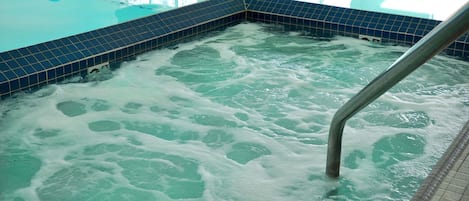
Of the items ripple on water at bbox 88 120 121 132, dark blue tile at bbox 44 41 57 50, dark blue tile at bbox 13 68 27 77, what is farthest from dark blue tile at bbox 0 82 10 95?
ripple on water at bbox 88 120 121 132

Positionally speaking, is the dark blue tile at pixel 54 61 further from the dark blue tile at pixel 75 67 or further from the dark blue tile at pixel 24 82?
the dark blue tile at pixel 24 82

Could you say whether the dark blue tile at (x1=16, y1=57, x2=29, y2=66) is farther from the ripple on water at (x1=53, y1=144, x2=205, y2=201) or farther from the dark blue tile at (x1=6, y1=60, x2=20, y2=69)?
the ripple on water at (x1=53, y1=144, x2=205, y2=201)

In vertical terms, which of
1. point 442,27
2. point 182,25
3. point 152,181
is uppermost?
point 442,27

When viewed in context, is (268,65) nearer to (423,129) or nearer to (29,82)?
(423,129)

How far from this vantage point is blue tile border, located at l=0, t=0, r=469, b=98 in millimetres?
3375

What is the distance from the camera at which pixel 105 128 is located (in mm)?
2912

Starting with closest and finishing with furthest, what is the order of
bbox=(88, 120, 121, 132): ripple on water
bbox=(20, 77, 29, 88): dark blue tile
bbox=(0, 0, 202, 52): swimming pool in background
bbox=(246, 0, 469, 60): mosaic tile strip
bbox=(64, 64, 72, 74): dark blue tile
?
bbox=(88, 120, 121, 132): ripple on water
bbox=(20, 77, 29, 88): dark blue tile
bbox=(64, 64, 72, 74): dark blue tile
bbox=(0, 0, 202, 52): swimming pool in background
bbox=(246, 0, 469, 60): mosaic tile strip

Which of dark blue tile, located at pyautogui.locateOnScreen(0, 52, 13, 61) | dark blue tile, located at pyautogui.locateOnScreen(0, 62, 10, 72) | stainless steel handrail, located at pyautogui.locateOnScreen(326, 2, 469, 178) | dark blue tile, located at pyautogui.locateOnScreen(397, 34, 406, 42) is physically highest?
stainless steel handrail, located at pyautogui.locateOnScreen(326, 2, 469, 178)

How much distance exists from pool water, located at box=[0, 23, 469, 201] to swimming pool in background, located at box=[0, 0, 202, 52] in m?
0.57

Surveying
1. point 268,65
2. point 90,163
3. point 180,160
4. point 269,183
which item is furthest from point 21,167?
point 268,65

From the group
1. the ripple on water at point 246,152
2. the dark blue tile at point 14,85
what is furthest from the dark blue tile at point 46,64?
the ripple on water at point 246,152

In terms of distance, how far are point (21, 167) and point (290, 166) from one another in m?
1.20

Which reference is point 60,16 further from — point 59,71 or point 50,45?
point 59,71

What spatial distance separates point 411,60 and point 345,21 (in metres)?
3.06
